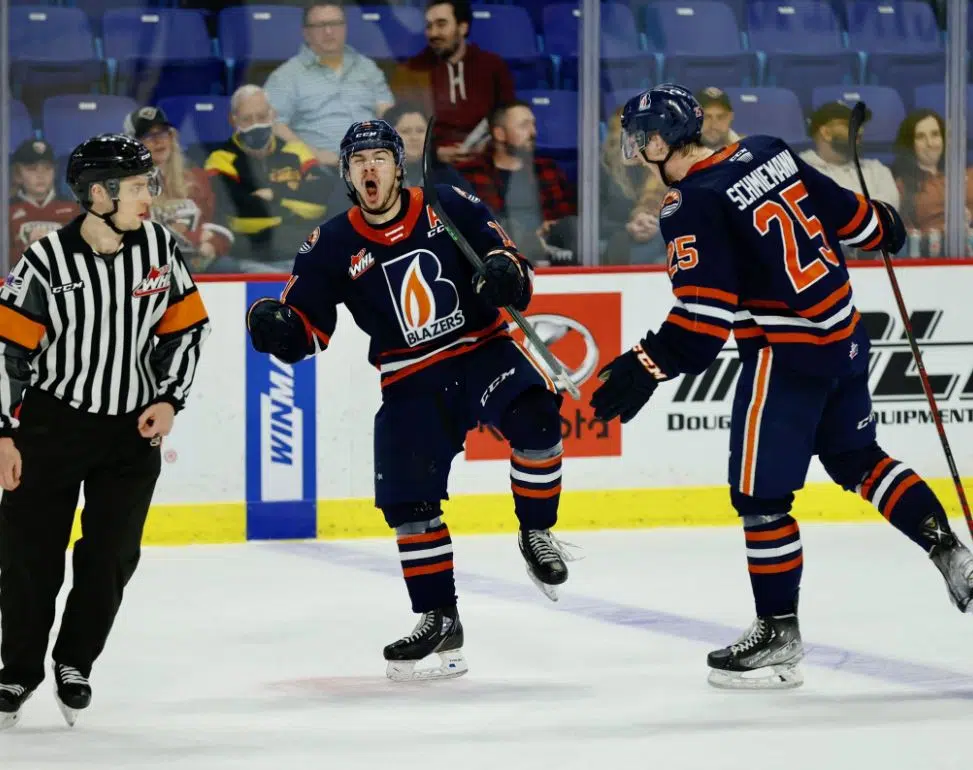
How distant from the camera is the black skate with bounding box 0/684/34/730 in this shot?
363 cm

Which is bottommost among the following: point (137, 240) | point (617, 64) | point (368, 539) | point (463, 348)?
point (368, 539)

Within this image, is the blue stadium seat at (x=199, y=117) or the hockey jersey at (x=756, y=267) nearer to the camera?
the hockey jersey at (x=756, y=267)

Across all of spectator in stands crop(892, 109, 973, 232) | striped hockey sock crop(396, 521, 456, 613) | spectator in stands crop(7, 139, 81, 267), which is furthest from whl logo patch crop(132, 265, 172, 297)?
spectator in stands crop(892, 109, 973, 232)

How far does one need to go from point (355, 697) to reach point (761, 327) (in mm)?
1239

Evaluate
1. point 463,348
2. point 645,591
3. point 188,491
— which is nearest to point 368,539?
point 188,491

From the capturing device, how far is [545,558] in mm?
4062

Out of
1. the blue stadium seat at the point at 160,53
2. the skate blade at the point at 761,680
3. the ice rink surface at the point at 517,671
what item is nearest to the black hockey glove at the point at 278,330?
the ice rink surface at the point at 517,671

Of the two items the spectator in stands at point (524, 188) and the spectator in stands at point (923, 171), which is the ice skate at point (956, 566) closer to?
the spectator in stands at point (524, 188)

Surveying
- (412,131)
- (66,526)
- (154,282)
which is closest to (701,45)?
(412,131)

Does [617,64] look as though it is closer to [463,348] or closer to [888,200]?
[888,200]

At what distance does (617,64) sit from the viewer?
669cm

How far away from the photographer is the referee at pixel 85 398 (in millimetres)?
3541

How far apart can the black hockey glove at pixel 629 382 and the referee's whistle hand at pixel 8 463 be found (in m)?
1.20

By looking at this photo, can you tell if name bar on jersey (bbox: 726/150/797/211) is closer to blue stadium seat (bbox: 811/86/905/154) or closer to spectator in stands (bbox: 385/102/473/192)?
spectator in stands (bbox: 385/102/473/192)
